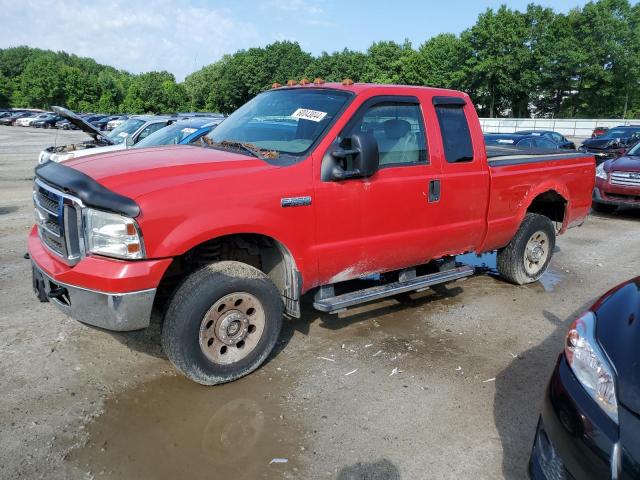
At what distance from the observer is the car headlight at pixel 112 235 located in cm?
312

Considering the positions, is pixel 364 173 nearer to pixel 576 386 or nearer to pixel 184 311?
pixel 184 311

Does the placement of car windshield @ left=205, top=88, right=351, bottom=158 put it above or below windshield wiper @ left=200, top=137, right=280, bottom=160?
above

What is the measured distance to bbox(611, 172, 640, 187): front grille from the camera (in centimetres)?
1001

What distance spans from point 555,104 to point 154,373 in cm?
6891

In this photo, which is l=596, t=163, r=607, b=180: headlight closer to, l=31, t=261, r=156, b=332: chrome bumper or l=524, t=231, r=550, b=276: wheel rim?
l=524, t=231, r=550, b=276: wheel rim

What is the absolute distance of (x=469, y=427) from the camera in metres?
3.34

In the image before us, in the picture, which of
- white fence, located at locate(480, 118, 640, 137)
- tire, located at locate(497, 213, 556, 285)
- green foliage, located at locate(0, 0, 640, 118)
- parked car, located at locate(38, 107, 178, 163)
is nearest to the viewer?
tire, located at locate(497, 213, 556, 285)

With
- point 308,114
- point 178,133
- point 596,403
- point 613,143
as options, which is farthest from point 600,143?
point 596,403

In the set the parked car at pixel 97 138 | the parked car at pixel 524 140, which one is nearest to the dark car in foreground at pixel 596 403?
the parked car at pixel 97 138

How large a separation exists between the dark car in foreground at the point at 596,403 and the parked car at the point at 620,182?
879 cm

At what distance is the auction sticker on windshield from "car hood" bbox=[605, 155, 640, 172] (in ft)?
27.5

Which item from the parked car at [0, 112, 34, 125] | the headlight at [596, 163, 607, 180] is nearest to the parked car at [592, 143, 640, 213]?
the headlight at [596, 163, 607, 180]

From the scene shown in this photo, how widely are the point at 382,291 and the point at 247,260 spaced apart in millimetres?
1174

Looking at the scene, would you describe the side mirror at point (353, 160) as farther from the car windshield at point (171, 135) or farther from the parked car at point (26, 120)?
the parked car at point (26, 120)
